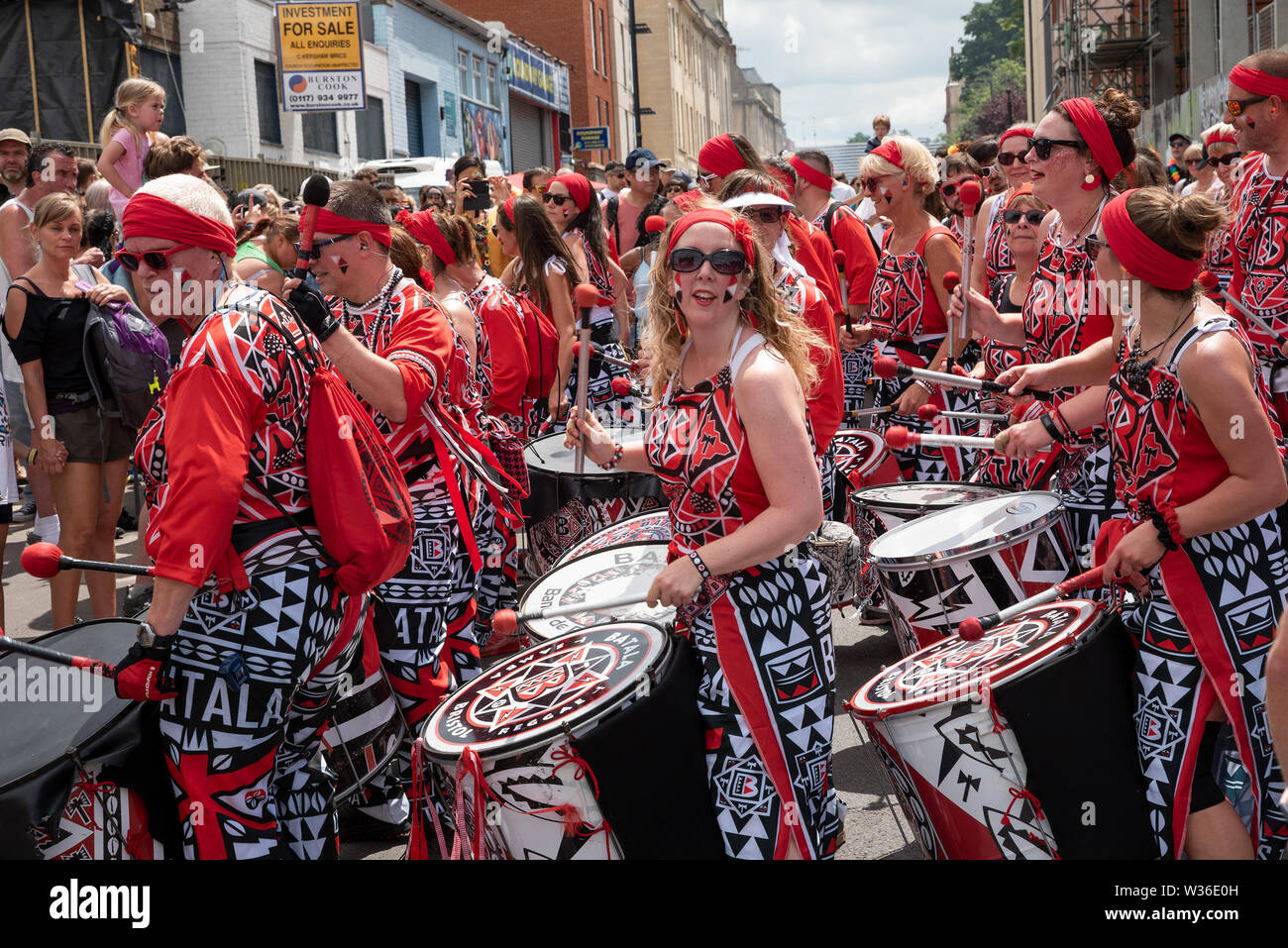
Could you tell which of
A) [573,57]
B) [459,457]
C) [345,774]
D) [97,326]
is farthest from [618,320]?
[573,57]

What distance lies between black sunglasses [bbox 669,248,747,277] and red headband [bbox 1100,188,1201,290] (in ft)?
2.94

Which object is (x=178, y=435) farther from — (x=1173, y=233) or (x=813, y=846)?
(x=1173, y=233)

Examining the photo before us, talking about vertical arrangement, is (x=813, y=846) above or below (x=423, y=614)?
below

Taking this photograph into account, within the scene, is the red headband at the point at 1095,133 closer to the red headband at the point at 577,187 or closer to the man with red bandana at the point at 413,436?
the man with red bandana at the point at 413,436

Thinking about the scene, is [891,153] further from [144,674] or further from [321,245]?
[144,674]

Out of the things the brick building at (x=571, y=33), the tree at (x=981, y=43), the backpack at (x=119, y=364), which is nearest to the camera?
the backpack at (x=119, y=364)

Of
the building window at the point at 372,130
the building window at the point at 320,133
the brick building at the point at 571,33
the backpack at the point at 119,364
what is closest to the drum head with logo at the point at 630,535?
the backpack at the point at 119,364

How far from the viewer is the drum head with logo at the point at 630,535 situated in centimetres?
424

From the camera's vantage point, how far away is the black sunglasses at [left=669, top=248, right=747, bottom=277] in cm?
308

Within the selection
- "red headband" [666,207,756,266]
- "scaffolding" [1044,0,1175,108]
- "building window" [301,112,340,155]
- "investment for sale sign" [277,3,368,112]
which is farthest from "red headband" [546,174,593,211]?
"scaffolding" [1044,0,1175,108]

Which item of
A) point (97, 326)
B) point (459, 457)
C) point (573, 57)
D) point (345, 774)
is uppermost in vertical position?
point (573, 57)

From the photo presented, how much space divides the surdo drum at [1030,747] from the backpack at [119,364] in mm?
4327

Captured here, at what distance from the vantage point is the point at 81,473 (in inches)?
235
